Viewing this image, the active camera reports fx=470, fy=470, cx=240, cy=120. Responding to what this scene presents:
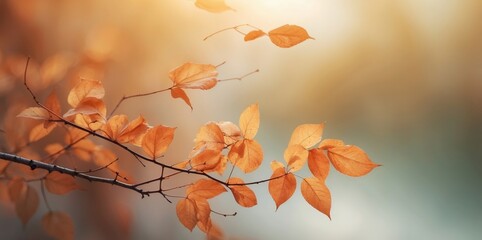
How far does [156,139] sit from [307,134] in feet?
0.53

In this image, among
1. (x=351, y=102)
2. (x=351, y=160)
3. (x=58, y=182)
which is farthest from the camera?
(x=351, y=102)

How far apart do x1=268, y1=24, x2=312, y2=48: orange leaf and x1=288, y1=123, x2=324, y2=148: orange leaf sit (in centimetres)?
9

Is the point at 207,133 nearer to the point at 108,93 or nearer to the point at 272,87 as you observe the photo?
the point at 272,87

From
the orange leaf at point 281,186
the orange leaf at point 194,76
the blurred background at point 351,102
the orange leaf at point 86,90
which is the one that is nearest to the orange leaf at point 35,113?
the orange leaf at point 86,90

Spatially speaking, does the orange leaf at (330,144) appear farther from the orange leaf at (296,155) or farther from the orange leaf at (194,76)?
the orange leaf at (194,76)

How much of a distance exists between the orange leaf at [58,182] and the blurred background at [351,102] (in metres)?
0.24

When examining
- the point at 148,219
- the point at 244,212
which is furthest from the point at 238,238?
the point at 148,219

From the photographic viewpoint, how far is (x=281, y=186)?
1.66 ft

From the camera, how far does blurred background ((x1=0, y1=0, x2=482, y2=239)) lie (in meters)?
0.75

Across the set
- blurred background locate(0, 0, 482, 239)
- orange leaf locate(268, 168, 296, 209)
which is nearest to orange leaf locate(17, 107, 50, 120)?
orange leaf locate(268, 168, 296, 209)

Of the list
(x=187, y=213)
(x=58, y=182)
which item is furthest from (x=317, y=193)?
(x=58, y=182)

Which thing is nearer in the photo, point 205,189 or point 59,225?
point 205,189

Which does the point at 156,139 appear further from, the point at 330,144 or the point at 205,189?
the point at 330,144

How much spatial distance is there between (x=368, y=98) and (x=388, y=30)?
12cm
